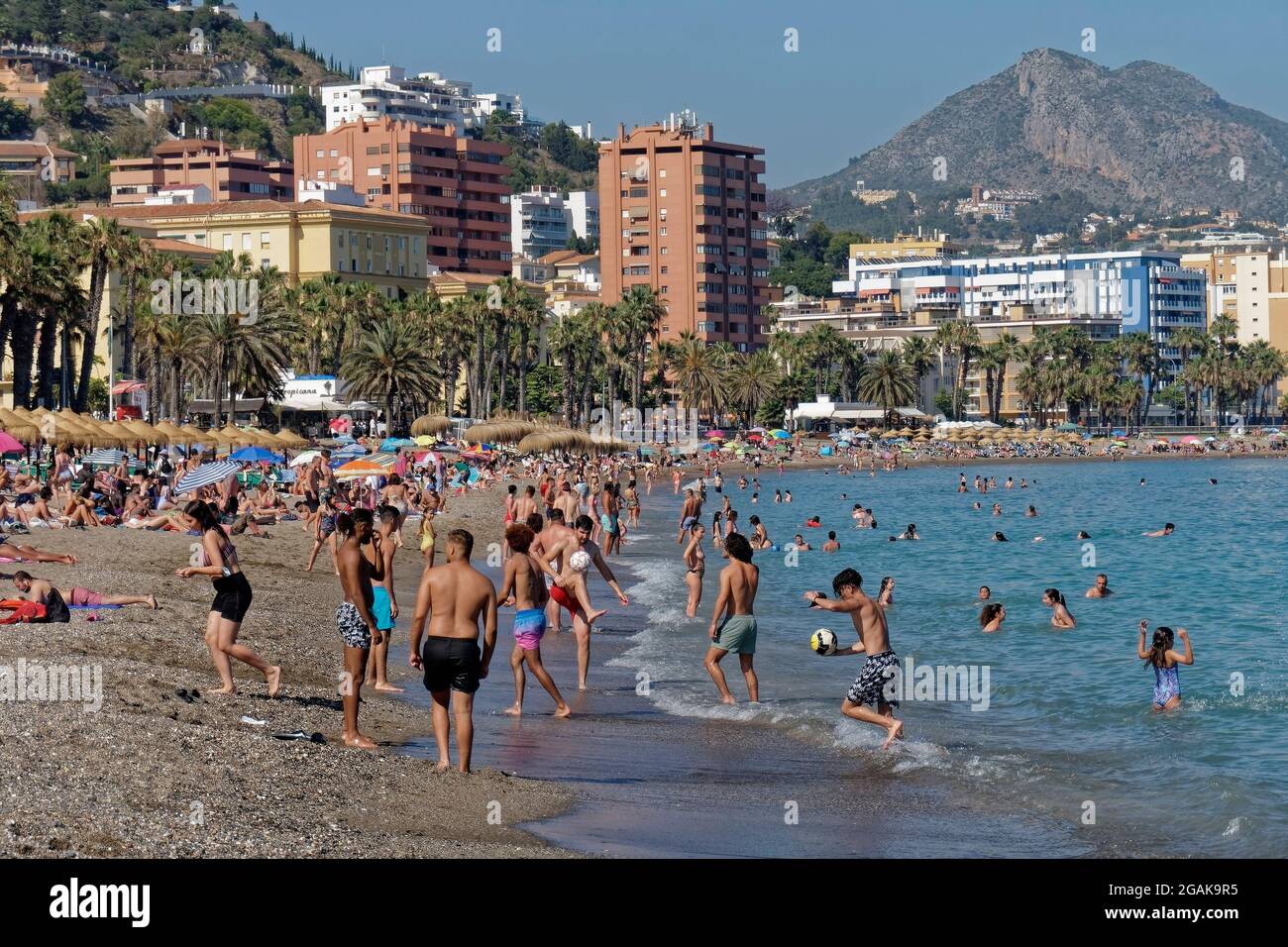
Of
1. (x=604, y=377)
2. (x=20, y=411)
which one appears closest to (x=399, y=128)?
(x=604, y=377)

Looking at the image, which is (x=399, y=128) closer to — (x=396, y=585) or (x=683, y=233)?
(x=683, y=233)

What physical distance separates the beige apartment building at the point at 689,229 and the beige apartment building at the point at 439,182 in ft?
33.0

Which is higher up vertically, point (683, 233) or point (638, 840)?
point (683, 233)

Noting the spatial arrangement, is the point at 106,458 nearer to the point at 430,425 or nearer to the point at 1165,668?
the point at 1165,668

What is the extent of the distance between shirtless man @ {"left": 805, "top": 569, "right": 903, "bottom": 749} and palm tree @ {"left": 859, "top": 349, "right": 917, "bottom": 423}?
391 ft

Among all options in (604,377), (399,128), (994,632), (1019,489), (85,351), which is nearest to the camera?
(994,632)

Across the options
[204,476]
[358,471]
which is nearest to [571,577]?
[204,476]

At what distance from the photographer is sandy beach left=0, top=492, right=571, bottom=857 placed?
9.20 meters

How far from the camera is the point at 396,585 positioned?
27172mm

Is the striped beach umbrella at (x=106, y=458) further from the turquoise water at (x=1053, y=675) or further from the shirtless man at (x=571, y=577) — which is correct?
the shirtless man at (x=571, y=577)

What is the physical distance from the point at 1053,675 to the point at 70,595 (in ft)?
35.4

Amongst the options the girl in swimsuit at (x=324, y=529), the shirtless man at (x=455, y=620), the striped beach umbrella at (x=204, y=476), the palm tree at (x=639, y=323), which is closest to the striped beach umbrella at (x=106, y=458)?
the striped beach umbrella at (x=204, y=476)

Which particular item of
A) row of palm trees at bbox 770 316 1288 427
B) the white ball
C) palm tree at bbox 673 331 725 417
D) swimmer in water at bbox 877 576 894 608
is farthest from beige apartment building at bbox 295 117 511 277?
the white ball
